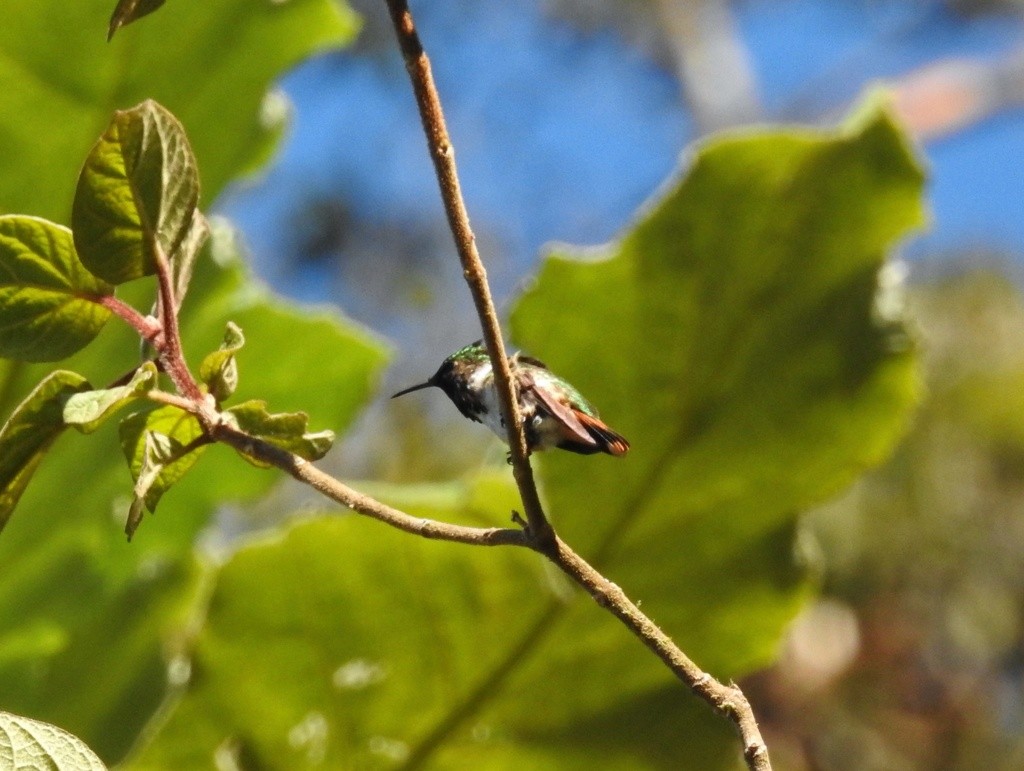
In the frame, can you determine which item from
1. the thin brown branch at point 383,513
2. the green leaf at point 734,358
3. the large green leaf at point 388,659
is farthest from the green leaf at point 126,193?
the large green leaf at point 388,659

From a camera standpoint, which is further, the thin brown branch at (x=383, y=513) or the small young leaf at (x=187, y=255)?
the small young leaf at (x=187, y=255)

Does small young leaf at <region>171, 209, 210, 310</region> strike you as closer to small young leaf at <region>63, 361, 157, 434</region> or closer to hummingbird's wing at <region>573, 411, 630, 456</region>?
small young leaf at <region>63, 361, 157, 434</region>

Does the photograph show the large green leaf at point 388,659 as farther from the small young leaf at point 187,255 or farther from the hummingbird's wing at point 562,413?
the small young leaf at point 187,255

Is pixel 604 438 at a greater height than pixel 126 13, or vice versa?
pixel 126 13

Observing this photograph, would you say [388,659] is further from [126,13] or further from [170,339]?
[126,13]

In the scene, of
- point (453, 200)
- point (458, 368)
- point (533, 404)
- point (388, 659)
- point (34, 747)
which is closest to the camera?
point (453, 200)

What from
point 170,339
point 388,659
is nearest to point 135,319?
point 170,339

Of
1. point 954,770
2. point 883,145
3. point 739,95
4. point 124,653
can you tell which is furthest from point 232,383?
point 739,95
